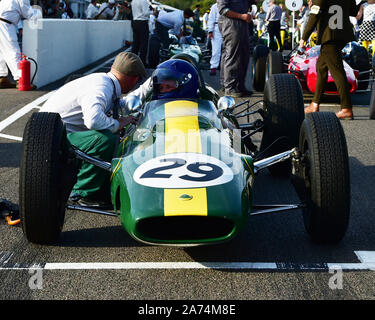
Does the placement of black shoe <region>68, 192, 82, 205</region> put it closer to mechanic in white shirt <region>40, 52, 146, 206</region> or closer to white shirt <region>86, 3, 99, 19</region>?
mechanic in white shirt <region>40, 52, 146, 206</region>

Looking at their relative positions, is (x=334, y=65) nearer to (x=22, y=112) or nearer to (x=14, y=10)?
(x=22, y=112)

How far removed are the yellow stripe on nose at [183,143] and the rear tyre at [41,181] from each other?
0.77m

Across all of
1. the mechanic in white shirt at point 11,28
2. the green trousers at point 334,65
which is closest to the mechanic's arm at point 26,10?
the mechanic in white shirt at point 11,28

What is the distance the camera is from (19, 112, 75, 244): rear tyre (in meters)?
4.13

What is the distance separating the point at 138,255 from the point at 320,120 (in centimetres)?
158

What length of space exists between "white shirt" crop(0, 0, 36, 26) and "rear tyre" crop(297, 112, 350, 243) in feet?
28.8

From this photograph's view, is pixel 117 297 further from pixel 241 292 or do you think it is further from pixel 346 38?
pixel 346 38

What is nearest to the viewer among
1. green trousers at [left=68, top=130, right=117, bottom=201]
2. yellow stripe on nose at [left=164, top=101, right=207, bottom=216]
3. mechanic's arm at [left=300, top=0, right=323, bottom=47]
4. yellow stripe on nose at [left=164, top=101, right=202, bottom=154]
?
yellow stripe on nose at [left=164, top=101, right=207, bottom=216]

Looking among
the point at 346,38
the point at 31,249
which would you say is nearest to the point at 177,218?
the point at 31,249

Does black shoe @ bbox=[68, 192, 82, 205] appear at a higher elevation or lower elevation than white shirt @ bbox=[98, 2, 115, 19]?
lower

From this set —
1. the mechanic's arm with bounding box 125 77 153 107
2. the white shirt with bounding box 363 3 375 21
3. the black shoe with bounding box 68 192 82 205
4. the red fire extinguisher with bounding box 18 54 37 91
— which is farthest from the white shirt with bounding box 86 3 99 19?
the black shoe with bounding box 68 192 82 205

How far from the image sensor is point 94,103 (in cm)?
500

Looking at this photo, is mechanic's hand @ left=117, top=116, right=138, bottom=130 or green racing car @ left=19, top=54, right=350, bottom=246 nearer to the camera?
green racing car @ left=19, top=54, right=350, bottom=246
